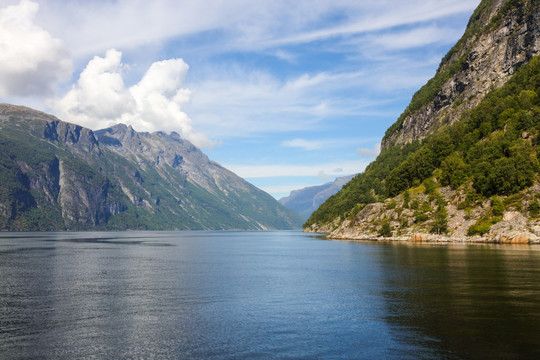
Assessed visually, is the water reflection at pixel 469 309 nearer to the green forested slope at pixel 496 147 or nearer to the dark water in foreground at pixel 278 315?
the dark water in foreground at pixel 278 315

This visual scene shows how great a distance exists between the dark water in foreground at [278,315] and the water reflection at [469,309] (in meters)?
0.10

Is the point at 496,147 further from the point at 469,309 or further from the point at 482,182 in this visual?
the point at 469,309

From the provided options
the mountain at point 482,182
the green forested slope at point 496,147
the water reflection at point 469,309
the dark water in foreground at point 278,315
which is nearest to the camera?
the water reflection at point 469,309

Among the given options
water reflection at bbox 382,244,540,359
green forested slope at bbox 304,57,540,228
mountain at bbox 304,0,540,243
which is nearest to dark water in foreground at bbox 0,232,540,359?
water reflection at bbox 382,244,540,359

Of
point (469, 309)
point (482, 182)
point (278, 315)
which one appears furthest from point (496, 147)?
point (278, 315)

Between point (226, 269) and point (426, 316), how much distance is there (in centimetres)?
4981

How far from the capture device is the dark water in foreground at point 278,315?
97.0ft

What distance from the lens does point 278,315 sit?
4072 centimetres

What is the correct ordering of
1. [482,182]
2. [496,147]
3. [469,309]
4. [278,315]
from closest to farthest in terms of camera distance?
[469,309] < [278,315] < [482,182] < [496,147]

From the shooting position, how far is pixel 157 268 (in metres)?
83.3

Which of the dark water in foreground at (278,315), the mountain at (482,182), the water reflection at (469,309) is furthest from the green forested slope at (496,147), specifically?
the dark water in foreground at (278,315)

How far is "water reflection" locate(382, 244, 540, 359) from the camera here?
2920 cm

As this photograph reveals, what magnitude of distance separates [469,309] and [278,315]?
18806 mm

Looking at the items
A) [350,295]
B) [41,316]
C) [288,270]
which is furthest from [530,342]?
[288,270]
